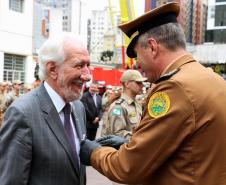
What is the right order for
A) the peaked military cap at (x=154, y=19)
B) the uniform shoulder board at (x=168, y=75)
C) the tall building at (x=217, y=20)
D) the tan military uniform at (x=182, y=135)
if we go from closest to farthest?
the tan military uniform at (x=182, y=135) < the uniform shoulder board at (x=168, y=75) < the peaked military cap at (x=154, y=19) < the tall building at (x=217, y=20)

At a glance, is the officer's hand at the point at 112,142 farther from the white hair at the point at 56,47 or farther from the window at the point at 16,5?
the window at the point at 16,5

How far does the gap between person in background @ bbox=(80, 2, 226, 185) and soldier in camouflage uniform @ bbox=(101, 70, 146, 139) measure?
8.81ft

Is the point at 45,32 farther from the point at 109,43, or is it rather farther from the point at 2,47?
the point at 109,43

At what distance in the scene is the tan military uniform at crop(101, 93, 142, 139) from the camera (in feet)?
16.2

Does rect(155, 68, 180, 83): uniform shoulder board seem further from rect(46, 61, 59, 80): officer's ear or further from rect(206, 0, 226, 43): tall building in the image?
rect(206, 0, 226, 43): tall building

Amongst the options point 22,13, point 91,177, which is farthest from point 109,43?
point 91,177

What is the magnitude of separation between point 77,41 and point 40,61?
262mm

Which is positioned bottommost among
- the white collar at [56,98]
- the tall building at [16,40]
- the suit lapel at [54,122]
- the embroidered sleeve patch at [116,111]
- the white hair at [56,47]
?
the embroidered sleeve patch at [116,111]

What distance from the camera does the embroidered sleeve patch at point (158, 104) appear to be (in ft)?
6.42

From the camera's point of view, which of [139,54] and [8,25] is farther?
[8,25]

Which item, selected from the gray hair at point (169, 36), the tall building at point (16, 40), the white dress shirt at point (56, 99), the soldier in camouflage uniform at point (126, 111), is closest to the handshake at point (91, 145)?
the white dress shirt at point (56, 99)

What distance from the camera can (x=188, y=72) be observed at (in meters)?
2.05

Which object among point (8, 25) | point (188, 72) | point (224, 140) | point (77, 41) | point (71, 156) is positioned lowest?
point (71, 156)

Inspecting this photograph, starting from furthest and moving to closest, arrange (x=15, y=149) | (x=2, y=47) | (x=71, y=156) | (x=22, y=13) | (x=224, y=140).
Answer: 1. (x=22, y=13)
2. (x=2, y=47)
3. (x=71, y=156)
4. (x=15, y=149)
5. (x=224, y=140)
